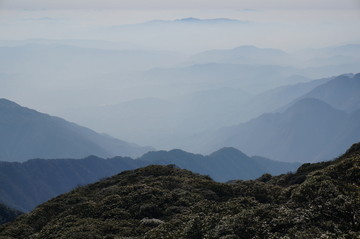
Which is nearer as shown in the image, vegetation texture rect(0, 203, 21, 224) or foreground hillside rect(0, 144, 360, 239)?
foreground hillside rect(0, 144, 360, 239)

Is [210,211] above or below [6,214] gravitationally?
above

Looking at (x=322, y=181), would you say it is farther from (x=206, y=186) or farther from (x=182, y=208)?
(x=206, y=186)

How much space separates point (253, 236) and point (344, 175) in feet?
34.7

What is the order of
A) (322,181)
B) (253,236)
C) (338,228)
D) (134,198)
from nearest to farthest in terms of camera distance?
1. (338,228)
2. (253,236)
3. (322,181)
4. (134,198)

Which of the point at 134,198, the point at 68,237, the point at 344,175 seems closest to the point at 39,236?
the point at 68,237

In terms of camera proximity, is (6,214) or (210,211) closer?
(210,211)

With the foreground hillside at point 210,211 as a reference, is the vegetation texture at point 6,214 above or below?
below

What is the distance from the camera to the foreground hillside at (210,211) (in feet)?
76.5

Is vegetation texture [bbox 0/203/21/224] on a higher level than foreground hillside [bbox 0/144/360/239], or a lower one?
lower

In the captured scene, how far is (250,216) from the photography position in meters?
25.4

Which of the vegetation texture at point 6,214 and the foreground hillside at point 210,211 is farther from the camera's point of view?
the vegetation texture at point 6,214

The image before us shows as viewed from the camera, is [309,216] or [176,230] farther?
[176,230]

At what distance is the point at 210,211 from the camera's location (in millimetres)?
30312

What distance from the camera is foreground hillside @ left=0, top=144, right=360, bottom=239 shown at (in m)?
23.3
